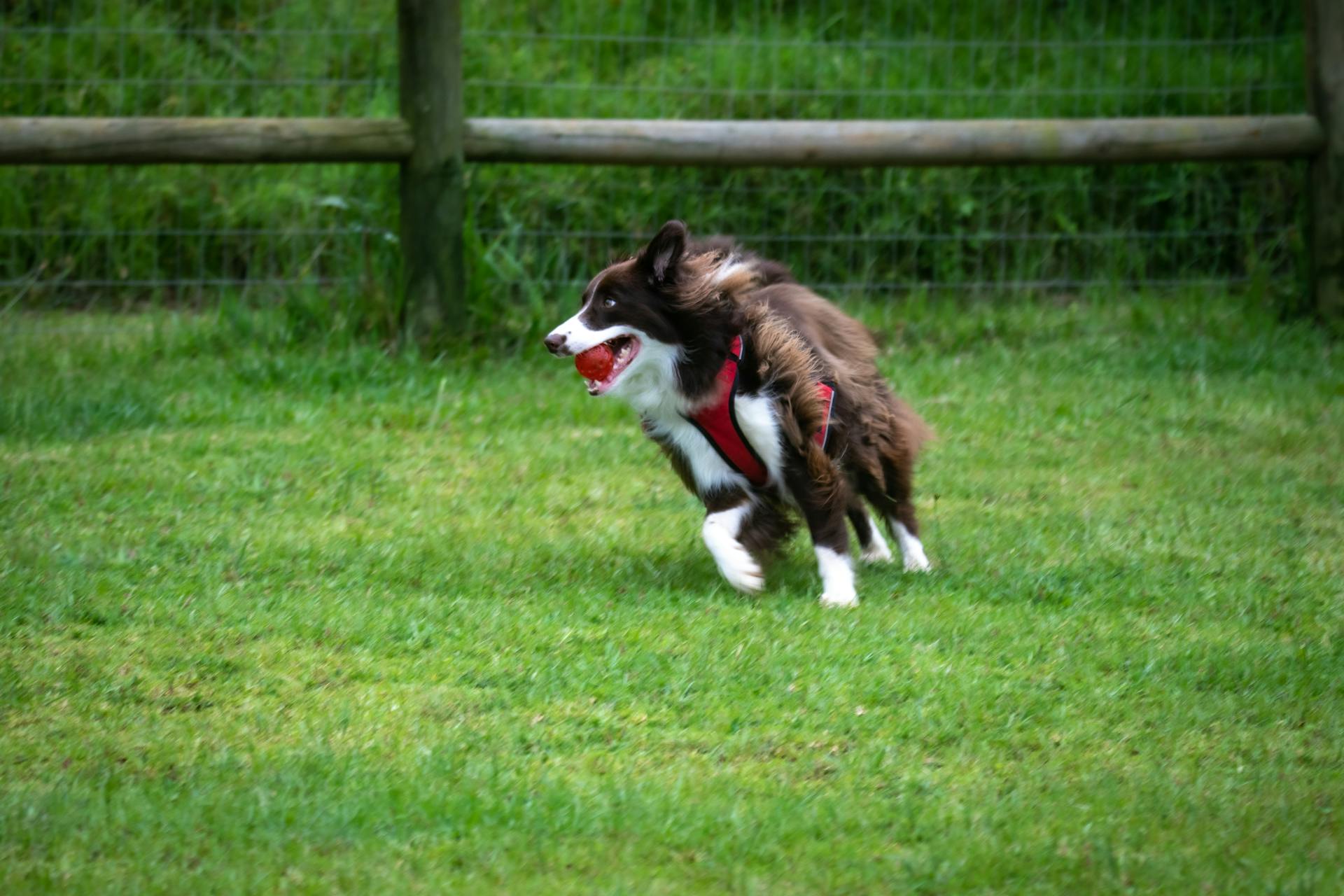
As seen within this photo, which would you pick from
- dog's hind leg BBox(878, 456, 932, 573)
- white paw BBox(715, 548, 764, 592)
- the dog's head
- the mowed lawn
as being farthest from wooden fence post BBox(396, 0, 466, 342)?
white paw BBox(715, 548, 764, 592)

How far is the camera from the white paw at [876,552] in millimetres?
5184

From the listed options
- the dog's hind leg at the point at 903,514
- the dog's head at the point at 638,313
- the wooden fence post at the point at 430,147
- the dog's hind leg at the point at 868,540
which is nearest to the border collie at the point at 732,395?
the dog's head at the point at 638,313

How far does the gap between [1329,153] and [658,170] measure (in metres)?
3.82

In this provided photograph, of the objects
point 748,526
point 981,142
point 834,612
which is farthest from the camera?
point 981,142

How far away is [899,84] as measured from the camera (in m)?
10.0

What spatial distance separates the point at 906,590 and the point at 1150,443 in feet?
7.80

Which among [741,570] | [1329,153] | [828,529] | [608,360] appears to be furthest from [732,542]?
[1329,153]

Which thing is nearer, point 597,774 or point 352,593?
point 597,774

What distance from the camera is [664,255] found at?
4621 mm

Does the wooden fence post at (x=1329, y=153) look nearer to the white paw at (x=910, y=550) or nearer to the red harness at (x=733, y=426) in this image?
the white paw at (x=910, y=550)

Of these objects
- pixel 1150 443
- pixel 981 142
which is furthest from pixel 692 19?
pixel 1150 443

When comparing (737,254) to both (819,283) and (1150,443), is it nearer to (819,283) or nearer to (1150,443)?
(1150,443)

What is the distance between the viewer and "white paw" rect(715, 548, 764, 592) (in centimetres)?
462

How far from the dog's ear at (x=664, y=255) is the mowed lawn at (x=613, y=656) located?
985 millimetres
